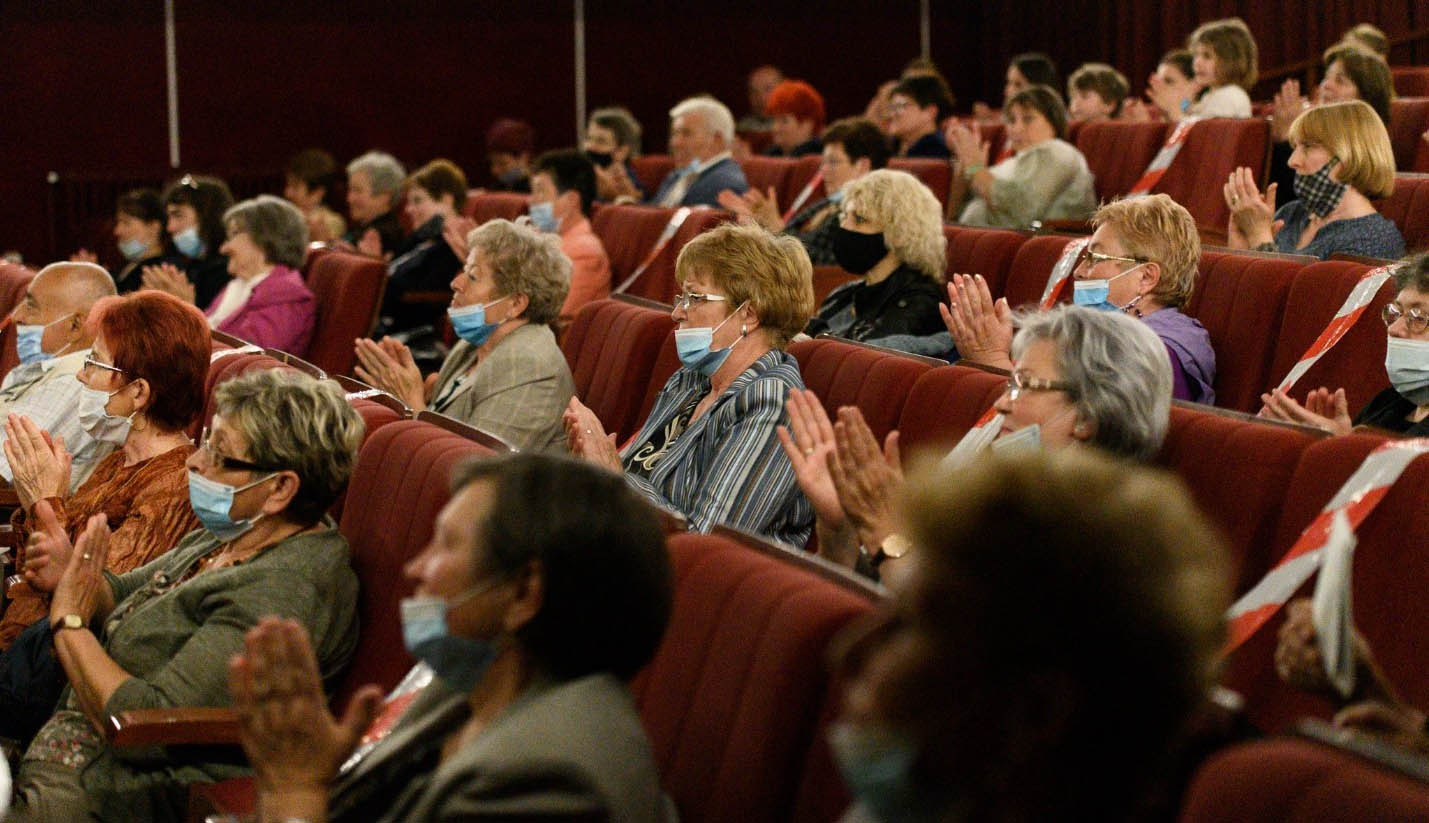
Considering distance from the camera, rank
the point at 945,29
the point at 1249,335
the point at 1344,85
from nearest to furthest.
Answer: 1. the point at 1249,335
2. the point at 1344,85
3. the point at 945,29

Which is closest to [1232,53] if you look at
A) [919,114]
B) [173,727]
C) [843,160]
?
[919,114]

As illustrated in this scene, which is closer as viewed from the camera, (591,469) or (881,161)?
(591,469)

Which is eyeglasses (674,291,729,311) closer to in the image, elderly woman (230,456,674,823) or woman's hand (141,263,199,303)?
elderly woman (230,456,674,823)

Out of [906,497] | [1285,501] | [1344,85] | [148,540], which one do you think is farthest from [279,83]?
[906,497]

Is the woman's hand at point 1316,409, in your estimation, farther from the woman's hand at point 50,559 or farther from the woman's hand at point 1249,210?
the woman's hand at point 50,559

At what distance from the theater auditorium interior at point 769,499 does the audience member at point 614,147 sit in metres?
0.89

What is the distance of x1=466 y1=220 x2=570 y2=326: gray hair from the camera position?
392 centimetres

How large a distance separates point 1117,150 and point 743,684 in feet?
16.2

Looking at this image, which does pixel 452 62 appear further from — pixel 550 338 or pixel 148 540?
pixel 148 540

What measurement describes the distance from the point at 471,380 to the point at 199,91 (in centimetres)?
683

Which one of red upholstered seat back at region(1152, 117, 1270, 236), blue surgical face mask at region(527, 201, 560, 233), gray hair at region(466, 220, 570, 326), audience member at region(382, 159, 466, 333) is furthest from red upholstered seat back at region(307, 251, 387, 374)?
red upholstered seat back at region(1152, 117, 1270, 236)

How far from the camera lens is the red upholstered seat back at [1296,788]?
1.14 meters

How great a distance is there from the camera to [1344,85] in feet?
17.7

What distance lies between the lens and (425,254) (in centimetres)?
640
